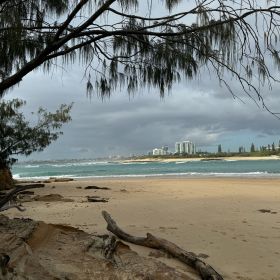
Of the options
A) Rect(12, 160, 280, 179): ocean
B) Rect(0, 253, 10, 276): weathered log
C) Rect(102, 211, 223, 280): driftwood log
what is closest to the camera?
Rect(0, 253, 10, 276): weathered log

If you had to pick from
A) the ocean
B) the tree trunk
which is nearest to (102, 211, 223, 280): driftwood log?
the tree trunk

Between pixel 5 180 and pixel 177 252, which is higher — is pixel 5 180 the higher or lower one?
the lower one

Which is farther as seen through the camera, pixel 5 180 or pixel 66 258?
pixel 5 180

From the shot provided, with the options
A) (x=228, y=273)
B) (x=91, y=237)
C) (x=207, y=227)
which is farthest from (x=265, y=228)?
(x=91, y=237)

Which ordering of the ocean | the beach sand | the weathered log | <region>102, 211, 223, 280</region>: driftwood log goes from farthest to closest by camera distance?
the ocean, the beach sand, <region>102, 211, 223, 280</region>: driftwood log, the weathered log

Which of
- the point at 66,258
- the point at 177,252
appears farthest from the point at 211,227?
the point at 66,258

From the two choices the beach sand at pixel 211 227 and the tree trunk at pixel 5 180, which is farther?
the tree trunk at pixel 5 180

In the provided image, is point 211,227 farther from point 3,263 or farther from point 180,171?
point 180,171

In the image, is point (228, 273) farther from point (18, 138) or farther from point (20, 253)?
point (18, 138)

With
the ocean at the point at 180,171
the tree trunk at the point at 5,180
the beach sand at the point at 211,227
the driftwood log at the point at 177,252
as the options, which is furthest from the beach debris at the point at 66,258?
the ocean at the point at 180,171

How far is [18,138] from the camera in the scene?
17.7m

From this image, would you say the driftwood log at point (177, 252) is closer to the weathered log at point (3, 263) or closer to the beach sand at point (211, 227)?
the beach sand at point (211, 227)

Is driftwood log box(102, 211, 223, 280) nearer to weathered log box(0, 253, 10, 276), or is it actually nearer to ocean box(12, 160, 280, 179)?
weathered log box(0, 253, 10, 276)

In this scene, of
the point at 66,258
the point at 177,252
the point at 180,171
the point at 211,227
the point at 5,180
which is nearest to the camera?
the point at 66,258
